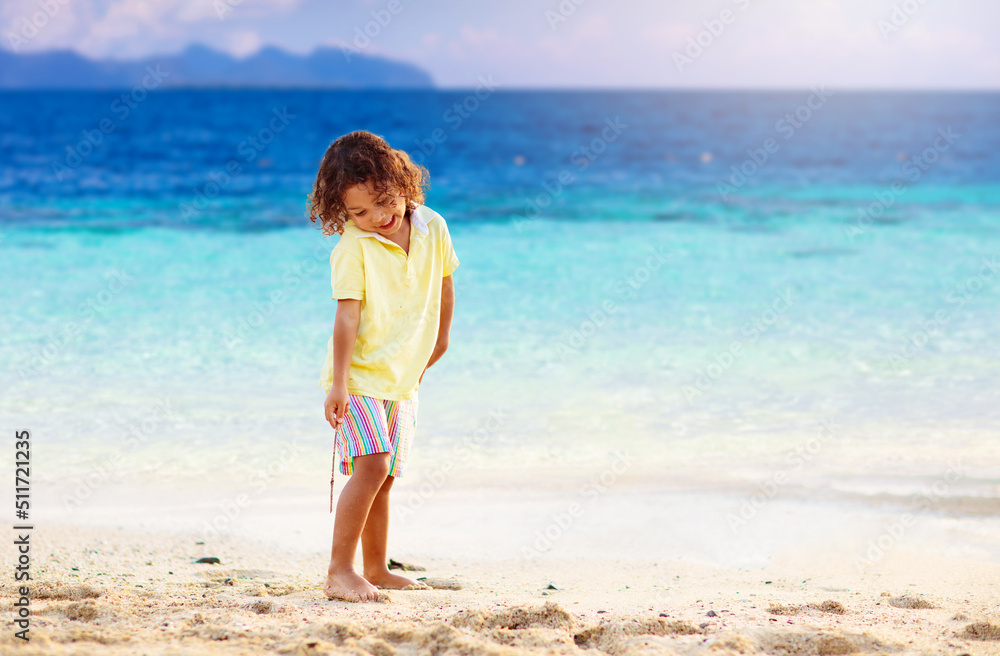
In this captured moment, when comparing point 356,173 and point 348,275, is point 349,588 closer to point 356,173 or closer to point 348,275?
point 348,275

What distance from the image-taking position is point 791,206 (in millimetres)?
14062

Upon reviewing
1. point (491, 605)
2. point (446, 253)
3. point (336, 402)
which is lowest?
point (491, 605)

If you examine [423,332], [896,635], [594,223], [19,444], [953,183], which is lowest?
[896,635]

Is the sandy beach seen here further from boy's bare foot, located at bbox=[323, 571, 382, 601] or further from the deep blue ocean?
the deep blue ocean

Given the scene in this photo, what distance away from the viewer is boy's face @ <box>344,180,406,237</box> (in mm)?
2246

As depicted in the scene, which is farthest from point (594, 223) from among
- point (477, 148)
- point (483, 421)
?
point (477, 148)

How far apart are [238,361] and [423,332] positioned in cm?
332

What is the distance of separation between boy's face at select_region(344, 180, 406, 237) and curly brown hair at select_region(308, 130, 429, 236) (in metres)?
0.01

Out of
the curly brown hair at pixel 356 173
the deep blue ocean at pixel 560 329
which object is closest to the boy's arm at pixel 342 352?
the curly brown hair at pixel 356 173

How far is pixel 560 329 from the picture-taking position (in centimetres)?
Result: 636

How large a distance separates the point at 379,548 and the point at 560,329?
157 inches

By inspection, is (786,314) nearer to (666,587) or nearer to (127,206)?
(666,587)

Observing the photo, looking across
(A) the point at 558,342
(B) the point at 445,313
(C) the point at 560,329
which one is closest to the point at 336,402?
(B) the point at 445,313

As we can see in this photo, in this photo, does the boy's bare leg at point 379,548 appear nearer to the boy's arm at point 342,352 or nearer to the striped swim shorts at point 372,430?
the striped swim shorts at point 372,430
